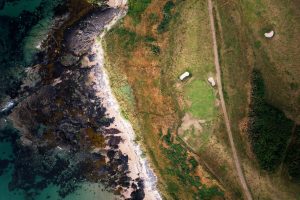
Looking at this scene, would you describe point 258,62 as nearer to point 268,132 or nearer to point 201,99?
point 201,99

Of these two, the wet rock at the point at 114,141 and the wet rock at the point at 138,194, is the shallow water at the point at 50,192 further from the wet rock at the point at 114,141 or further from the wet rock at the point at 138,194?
the wet rock at the point at 114,141

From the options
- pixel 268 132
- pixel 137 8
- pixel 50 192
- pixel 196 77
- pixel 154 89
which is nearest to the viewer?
pixel 268 132

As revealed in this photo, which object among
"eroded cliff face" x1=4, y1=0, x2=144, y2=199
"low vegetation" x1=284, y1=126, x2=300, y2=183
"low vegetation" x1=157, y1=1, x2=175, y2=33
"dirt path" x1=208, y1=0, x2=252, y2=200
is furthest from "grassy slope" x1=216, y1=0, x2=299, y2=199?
"eroded cliff face" x1=4, y1=0, x2=144, y2=199

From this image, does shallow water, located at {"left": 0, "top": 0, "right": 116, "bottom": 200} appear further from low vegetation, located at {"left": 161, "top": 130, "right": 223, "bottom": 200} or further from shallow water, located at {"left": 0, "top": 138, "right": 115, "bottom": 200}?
low vegetation, located at {"left": 161, "top": 130, "right": 223, "bottom": 200}

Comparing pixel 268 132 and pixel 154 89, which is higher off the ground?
pixel 154 89

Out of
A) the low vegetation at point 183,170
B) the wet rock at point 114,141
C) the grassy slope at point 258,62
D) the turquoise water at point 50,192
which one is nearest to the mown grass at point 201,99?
the grassy slope at point 258,62

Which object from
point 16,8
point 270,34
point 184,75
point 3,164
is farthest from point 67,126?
point 270,34

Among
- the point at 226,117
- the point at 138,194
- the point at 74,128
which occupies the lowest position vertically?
the point at 138,194

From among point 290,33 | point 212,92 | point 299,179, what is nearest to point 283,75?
point 290,33
